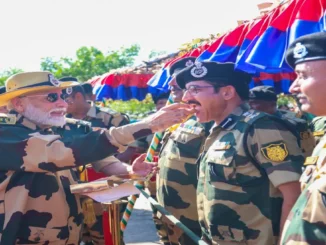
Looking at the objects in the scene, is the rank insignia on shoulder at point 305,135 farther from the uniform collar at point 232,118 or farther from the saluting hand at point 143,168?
the saluting hand at point 143,168

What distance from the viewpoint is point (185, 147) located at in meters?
4.97

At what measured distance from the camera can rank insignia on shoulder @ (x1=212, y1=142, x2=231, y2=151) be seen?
3.72 m

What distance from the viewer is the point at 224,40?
171 inches

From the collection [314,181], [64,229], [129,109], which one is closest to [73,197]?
[64,229]

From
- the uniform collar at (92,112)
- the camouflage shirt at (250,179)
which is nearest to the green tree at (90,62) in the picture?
the uniform collar at (92,112)

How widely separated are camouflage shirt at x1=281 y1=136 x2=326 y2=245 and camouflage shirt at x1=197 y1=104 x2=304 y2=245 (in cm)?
124

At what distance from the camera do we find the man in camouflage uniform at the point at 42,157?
12.9ft

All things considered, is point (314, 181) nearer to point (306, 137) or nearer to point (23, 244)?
point (306, 137)

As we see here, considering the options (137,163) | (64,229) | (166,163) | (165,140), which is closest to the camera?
(64,229)

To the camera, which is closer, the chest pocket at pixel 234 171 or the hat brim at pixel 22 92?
the chest pocket at pixel 234 171

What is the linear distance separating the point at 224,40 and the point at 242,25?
0.17 metres

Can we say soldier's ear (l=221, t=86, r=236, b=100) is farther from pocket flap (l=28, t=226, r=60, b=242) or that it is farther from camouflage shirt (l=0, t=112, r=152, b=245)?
pocket flap (l=28, t=226, r=60, b=242)

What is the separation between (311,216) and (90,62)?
33370mm

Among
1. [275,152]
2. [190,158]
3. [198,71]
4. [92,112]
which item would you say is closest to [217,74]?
[198,71]
